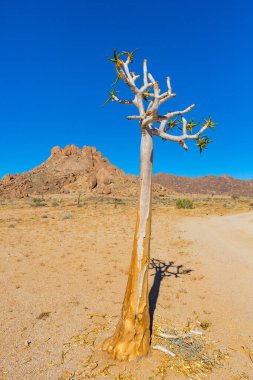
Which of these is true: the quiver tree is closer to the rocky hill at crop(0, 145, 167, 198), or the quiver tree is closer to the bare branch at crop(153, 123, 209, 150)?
the bare branch at crop(153, 123, 209, 150)

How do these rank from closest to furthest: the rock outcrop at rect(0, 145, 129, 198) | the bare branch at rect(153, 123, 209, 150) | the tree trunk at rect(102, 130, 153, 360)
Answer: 1. the tree trunk at rect(102, 130, 153, 360)
2. the bare branch at rect(153, 123, 209, 150)
3. the rock outcrop at rect(0, 145, 129, 198)

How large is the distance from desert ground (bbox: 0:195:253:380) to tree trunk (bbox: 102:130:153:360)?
253mm

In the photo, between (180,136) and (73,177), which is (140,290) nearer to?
(180,136)

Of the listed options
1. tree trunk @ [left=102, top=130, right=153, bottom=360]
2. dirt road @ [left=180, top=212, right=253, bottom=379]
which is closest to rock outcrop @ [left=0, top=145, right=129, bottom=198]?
dirt road @ [left=180, top=212, right=253, bottom=379]

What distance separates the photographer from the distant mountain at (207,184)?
123m

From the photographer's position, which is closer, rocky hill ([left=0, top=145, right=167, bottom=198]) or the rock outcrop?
rocky hill ([left=0, top=145, right=167, bottom=198])

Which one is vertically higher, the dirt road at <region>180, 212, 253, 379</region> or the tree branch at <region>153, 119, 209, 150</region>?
the tree branch at <region>153, 119, 209, 150</region>

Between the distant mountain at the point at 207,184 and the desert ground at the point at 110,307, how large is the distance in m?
110

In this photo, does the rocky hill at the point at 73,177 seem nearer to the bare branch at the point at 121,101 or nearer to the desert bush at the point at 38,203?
the desert bush at the point at 38,203

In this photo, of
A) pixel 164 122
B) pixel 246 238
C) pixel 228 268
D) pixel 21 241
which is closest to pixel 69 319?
pixel 164 122

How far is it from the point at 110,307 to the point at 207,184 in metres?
130

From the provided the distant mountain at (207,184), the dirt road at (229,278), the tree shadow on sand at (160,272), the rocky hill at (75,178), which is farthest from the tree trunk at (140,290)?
the distant mountain at (207,184)

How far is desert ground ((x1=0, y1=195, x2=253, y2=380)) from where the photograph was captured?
16.2ft

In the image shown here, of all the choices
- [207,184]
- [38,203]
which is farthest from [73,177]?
[207,184]
